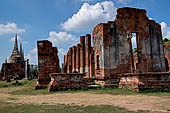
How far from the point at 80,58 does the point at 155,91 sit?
20295 millimetres

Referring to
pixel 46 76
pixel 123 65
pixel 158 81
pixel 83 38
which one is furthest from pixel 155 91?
pixel 83 38

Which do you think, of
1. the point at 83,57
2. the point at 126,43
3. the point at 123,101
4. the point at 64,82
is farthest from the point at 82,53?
the point at 123,101

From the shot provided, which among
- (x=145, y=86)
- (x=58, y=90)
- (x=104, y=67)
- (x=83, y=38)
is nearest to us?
(x=145, y=86)

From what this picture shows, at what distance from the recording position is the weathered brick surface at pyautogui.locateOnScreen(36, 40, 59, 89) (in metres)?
13.2

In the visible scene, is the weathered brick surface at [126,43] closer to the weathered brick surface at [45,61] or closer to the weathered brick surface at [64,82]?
the weathered brick surface at [64,82]

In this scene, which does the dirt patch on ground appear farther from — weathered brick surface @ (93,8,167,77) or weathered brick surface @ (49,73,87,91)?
weathered brick surface @ (93,8,167,77)

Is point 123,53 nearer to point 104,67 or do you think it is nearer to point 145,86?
point 104,67

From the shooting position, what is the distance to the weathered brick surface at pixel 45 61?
43.4ft

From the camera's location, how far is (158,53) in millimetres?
14570

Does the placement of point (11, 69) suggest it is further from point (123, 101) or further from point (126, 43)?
point (123, 101)

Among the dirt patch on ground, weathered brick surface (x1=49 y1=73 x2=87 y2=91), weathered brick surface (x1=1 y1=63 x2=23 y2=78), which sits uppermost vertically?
weathered brick surface (x1=1 y1=63 x2=23 y2=78)

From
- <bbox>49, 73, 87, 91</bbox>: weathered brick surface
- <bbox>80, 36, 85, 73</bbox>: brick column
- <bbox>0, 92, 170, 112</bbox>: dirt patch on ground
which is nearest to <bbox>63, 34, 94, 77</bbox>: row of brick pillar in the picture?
<bbox>80, 36, 85, 73</bbox>: brick column

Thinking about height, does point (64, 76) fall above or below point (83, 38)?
below

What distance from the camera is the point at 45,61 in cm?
1352
